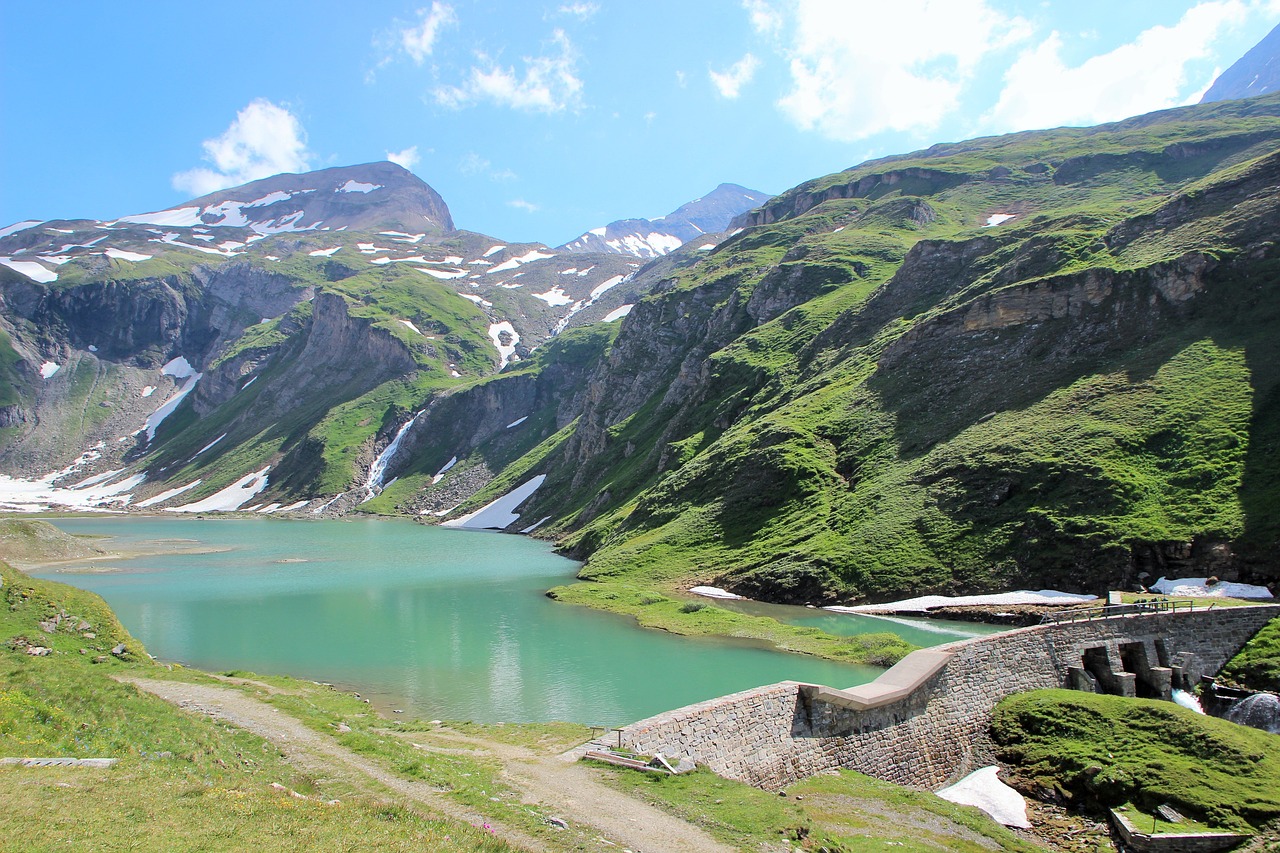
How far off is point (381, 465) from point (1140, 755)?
173732mm

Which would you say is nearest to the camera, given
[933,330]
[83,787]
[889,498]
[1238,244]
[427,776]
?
[83,787]

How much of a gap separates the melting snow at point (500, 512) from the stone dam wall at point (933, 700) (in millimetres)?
103363

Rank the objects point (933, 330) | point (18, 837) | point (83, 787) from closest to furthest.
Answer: point (18, 837) → point (83, 787) → point (933, 330)

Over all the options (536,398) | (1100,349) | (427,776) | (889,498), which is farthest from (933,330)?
(536,398)

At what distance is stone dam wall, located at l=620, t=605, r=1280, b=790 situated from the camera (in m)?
16.9

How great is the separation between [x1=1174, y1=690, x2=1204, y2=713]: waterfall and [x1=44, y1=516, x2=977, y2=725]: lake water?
10504 millimetres

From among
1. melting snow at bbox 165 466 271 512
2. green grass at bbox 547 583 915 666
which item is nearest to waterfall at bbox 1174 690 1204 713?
green grass at bbox 547 583 915 666

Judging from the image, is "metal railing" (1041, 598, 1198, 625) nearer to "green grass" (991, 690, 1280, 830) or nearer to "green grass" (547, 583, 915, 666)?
"green grass" (991, 690, 1280, 830)

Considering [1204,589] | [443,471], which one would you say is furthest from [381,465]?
[1204,589]

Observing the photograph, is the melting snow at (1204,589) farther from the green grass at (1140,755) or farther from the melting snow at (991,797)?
the melting snow at (991,797)

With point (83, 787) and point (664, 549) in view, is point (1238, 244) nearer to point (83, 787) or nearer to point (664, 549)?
point (664, 549)

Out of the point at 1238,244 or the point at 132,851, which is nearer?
the point at 132,851

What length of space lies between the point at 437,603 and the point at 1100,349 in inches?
2148

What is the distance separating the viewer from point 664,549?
208 feet
